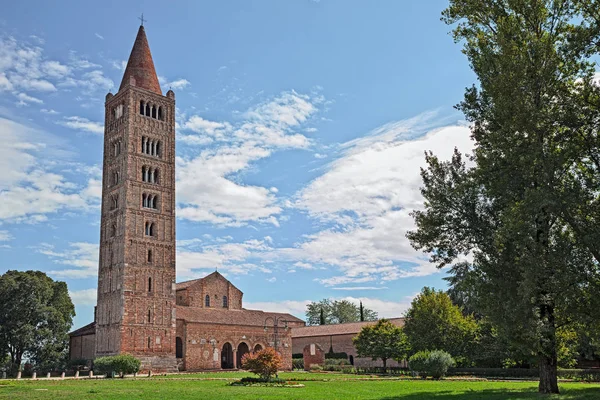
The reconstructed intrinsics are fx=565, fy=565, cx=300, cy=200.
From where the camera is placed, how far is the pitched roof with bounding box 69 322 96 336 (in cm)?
5714

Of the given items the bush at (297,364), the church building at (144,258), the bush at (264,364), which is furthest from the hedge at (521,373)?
the bush at (297,364)

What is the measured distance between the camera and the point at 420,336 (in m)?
47.2

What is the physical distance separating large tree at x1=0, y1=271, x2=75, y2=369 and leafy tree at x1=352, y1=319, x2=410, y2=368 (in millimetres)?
29151

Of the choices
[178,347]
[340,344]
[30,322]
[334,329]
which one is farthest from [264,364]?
[334,329]

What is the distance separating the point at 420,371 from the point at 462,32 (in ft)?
79.2

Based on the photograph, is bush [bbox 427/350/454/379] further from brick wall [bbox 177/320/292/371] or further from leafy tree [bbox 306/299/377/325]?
leafy tree [bbox 306/299/377/325]

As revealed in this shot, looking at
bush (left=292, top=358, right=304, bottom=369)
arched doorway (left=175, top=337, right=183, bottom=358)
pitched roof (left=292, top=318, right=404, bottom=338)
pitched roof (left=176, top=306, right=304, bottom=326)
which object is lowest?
bush (left=292, top=358, right=304, bottom=369)

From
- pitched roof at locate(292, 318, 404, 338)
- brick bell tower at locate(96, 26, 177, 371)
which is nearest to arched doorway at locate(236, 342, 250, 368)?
brick bell tower at locate(96, 26, 177, 371)

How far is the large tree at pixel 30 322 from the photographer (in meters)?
50.3

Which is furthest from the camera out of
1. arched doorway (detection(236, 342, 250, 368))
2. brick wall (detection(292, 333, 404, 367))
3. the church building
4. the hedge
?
brick wall (detection(292, 333, 404, 367))

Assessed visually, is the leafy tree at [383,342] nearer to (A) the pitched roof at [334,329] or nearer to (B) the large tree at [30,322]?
(A) the pitched roof at [334,329]

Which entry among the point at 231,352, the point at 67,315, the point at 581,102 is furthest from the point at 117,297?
the point at 581,102

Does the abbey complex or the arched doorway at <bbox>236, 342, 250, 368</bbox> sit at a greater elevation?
the abbey complex

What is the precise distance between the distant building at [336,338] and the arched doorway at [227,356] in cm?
1395
